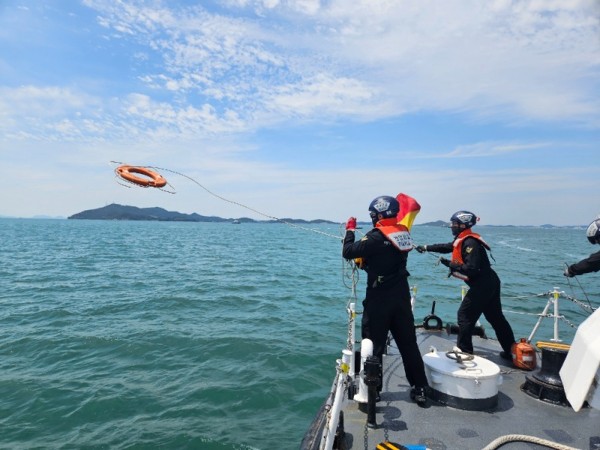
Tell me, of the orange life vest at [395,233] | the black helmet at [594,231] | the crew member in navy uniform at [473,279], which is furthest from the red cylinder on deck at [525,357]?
the orange life vest at [395,233]

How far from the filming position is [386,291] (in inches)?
193

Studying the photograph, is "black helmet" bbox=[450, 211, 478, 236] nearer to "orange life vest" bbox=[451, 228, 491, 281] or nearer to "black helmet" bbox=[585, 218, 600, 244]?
"orange life vest" bbox=[451, 228, 491, 281]

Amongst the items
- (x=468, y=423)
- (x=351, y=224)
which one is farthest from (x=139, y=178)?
(x=468, y=423)

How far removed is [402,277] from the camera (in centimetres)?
497

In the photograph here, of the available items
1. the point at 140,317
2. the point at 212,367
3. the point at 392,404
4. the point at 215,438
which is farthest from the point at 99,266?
the point at 392,404

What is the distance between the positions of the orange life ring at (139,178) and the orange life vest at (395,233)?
4.30 meters

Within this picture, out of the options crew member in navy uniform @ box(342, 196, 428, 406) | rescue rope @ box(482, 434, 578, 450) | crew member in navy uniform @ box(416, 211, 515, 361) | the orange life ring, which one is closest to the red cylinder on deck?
crew member in navy uniform @ box(416, 211, 515, 361)

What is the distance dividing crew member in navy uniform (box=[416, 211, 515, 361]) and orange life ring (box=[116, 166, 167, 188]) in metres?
4.60

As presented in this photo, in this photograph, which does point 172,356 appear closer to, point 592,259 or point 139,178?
point 139,178

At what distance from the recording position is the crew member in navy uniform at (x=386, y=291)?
191 inches

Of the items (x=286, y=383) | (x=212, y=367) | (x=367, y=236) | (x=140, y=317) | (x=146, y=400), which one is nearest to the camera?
(x=367, y=236)

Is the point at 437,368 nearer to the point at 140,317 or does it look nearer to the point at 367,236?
the point at 367,236

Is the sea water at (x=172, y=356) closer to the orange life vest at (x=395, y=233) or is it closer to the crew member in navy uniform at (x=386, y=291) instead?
the crew member in navy uniform at (x=386, y=291)

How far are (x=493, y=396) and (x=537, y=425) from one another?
0.50m
